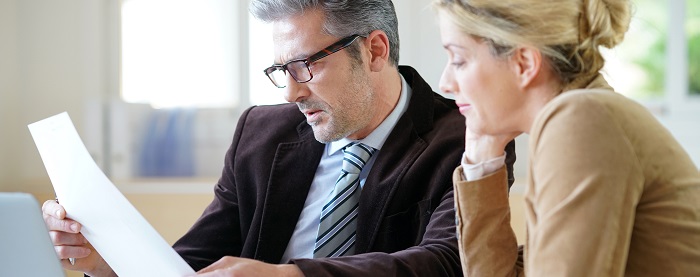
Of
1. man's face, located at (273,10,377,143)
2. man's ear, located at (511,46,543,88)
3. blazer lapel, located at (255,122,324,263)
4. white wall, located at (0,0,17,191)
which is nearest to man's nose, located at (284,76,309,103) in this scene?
man's face, located at (273,10,377,143)

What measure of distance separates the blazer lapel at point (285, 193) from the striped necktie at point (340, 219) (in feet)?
0.27

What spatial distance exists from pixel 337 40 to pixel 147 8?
2.00m

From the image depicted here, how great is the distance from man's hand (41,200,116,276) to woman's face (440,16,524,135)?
76 centimetres

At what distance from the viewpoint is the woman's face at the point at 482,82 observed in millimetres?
1189

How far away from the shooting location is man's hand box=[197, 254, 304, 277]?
4.22 ft

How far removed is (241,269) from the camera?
130 centimetres

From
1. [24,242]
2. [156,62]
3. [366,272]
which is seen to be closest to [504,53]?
[366,272]

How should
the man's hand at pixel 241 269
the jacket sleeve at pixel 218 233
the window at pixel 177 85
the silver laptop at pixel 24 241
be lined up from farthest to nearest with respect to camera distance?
the window at pixel 177 85 → the jacket sleeve at pixel 218 233 → the man's hand at pixel 241 269 → the silver laptop at pixel 24 241

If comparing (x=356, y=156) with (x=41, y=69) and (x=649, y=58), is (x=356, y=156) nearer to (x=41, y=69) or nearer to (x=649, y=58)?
(x=649, y=58)

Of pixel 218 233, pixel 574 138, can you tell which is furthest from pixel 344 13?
pixel 574 138

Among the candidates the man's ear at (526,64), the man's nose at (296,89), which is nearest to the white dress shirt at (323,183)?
the man's nose at (296,89)

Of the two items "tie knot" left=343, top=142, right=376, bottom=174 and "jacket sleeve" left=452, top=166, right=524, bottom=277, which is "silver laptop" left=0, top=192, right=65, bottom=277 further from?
"tie knot" left=343, top=142, right=376, bottom=174

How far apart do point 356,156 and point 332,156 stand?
0.09m

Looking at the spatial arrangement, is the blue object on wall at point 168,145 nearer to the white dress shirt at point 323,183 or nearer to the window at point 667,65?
the window at point 667,65
